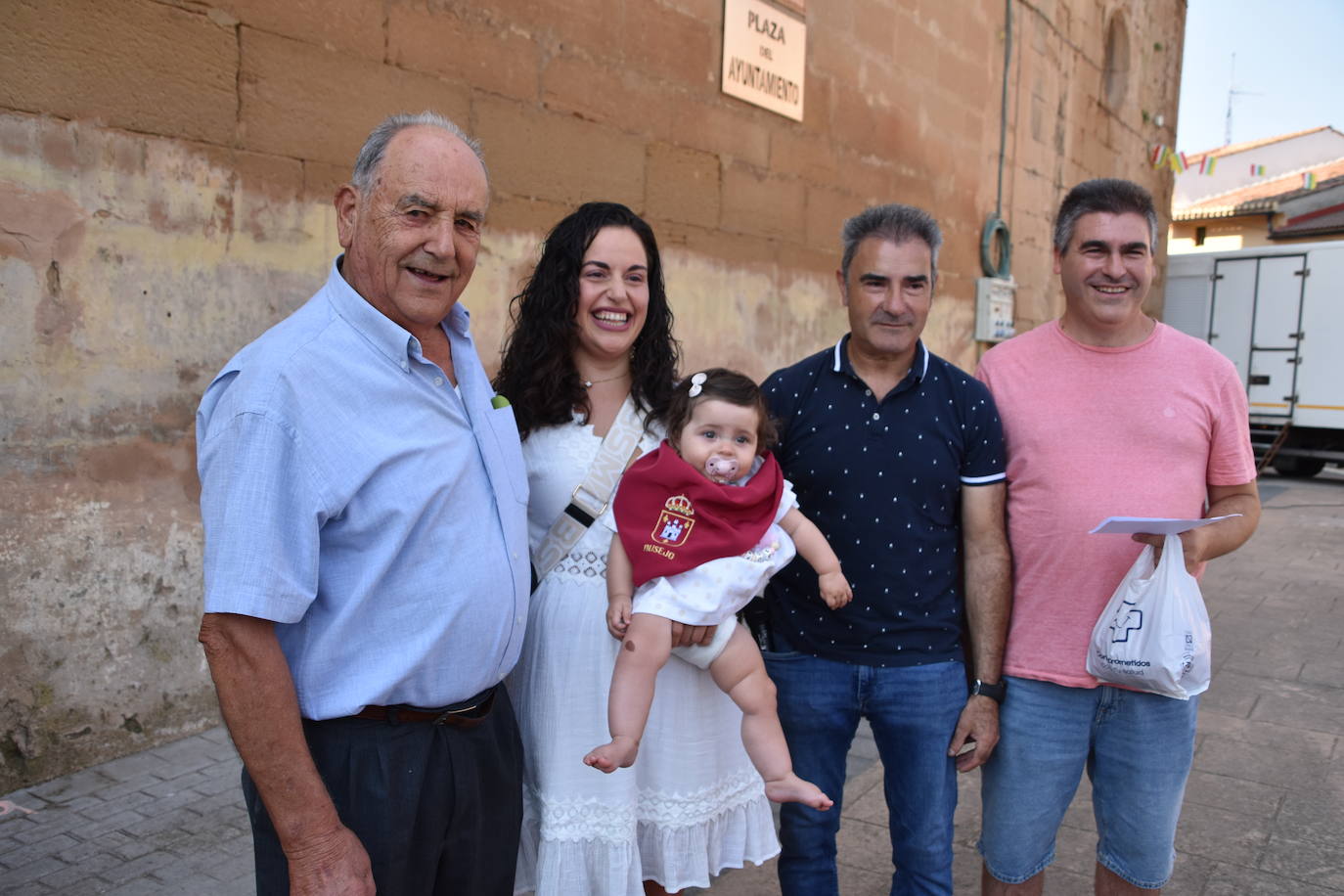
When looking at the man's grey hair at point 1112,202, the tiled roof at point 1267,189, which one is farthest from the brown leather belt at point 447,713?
the tiled roof at point 1267,189

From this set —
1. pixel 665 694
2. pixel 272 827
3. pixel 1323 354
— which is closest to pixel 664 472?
pixel 665 694

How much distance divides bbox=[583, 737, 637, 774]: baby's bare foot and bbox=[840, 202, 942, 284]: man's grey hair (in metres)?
1.28

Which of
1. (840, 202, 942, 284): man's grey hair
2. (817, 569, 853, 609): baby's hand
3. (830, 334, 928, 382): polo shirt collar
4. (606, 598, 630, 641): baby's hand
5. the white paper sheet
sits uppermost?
(840, 202, 942, 284): man's grey hair

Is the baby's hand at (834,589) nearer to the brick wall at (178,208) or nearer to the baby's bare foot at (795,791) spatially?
the baby's bare foot at (795,791)

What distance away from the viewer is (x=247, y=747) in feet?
5.02

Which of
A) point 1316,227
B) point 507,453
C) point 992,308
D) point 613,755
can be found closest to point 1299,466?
point 992,308

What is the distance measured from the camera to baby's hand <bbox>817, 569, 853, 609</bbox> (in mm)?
2320

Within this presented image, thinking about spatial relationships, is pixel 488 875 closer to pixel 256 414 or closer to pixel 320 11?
pixel 256 414

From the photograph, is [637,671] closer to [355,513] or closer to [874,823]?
[355,513]

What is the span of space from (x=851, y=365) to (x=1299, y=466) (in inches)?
603

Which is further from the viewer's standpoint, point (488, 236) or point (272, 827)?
point (488, 236)

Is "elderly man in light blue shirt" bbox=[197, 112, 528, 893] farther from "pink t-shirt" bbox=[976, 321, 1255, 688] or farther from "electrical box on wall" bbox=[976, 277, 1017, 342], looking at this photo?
"electrical box on wall" bbox=[976, 277, 1017, 342]

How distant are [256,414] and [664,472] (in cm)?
92

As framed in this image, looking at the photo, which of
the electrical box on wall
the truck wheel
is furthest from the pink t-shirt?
the truck wheel
